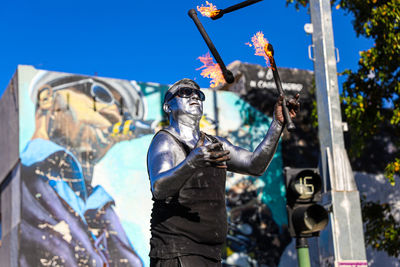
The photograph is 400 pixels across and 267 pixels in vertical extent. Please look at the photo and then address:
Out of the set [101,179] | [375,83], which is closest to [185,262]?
[375,83]

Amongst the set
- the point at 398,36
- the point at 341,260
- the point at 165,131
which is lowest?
the point at 341,260

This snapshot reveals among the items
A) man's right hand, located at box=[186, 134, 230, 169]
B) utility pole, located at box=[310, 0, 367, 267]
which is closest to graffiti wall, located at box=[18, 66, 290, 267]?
utility pole, located at box=[310, 0, 367, 267]

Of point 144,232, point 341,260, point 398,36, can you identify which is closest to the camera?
point 341,260

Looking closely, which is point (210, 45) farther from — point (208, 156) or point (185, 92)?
point (208, 156)

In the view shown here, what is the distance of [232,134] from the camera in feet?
63.7

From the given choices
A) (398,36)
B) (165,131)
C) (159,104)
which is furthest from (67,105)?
(165,131)

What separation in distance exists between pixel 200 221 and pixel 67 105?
14195 millimetres

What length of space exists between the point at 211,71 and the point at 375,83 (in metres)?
11.3

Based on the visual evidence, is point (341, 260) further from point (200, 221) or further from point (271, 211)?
point (271, 211)

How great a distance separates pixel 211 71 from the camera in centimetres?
461

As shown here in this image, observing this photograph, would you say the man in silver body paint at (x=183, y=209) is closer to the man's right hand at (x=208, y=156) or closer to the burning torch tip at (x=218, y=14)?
the man's right hand at (x=208, y=156)

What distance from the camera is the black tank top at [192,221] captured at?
3908mm

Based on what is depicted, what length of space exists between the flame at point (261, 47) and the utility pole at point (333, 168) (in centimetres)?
450

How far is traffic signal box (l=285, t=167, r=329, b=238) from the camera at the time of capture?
7586mm
